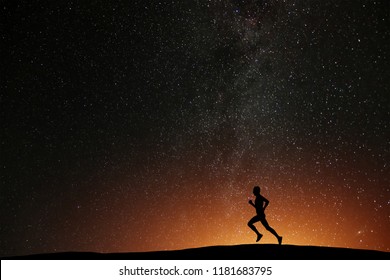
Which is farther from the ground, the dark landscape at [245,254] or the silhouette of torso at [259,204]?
the silhouette of torso at [259,204]

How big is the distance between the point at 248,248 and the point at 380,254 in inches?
94.8

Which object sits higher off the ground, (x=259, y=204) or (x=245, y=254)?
(x=259, y=204)

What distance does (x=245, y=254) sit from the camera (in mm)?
8391

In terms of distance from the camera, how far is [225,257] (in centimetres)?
819

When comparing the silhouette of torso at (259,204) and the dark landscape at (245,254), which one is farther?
the silhouette of torso at (259,204)

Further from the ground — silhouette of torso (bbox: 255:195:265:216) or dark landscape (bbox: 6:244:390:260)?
silhouette of torso (bbox: 255:195:265:216)

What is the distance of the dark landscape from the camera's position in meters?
8.09

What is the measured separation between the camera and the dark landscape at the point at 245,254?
318 inches

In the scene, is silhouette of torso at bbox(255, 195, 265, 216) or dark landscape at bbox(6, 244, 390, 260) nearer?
dark landscape at bbox(6, 244, 390, 260)

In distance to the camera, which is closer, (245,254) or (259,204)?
(245,254)
